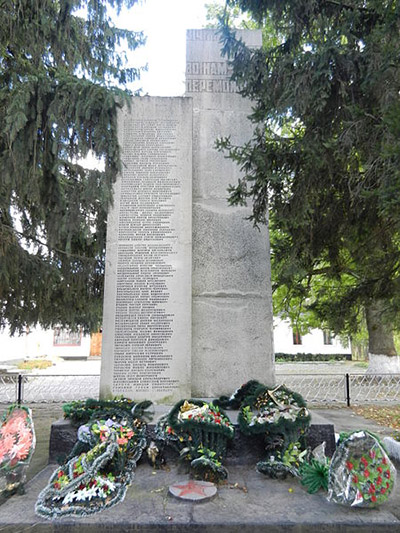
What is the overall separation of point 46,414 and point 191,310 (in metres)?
5.03

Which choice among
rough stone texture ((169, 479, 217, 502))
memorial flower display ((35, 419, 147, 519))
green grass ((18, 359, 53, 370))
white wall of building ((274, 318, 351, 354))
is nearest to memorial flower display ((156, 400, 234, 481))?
rough stone texture ((169, 479, 217, 502))

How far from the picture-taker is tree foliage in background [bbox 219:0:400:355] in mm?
4367

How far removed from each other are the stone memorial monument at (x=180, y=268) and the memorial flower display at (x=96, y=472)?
46.6 inches

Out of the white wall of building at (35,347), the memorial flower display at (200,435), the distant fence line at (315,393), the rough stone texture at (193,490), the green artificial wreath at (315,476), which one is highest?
the white wall of building at (35,347)

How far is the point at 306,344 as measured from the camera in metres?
34.0

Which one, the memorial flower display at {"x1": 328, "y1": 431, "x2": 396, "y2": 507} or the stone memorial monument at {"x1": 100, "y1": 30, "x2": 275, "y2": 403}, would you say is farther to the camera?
the stone memorial monument at {"x1": 100, "y1": 30, "x2": 275, "y2": 403}

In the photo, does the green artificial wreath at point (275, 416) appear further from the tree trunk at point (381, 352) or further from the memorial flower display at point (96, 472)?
the tree trunk at point (381, 352)

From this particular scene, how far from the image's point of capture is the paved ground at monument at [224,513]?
2.62 meters

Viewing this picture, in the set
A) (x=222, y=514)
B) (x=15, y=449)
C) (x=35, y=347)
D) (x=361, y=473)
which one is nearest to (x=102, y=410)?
(x=15, y=449)

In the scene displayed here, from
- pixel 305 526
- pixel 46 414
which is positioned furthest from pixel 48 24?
pixel 46 414

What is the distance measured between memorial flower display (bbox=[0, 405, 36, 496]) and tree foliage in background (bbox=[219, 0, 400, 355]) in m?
3.44

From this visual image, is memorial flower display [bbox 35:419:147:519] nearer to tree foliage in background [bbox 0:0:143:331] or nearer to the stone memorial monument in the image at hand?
the stone memorial monument

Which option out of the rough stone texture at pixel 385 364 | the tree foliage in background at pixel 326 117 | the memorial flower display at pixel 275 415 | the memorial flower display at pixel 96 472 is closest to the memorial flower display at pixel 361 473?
the memorial flower display at pixel 275 415

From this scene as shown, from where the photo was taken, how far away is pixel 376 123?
192 inches
